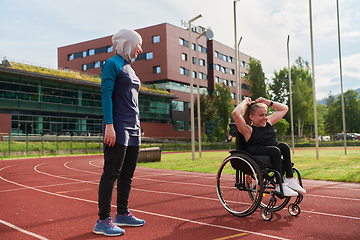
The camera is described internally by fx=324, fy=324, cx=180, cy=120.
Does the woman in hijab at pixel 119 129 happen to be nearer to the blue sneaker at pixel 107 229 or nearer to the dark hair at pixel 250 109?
the blue sneaker at pixel 107 229

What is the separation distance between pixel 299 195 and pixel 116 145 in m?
2.51

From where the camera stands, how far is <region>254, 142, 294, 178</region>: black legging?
4.16 meters

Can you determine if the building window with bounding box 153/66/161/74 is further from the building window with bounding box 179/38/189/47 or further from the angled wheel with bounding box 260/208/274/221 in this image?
the angled wheel with bounding box 260/208/274/221

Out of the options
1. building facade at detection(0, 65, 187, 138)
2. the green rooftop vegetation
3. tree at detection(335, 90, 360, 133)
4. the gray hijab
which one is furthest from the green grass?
tree at detection(335, 90, 360, 133)

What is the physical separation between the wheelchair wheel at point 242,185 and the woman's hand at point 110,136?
65.5 inches

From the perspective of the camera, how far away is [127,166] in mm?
3955

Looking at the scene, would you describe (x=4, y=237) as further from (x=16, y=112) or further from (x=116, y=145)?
(x=16, y=112)

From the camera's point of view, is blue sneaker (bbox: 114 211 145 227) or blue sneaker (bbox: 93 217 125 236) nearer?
blue sneaker (bbox: 93 217 125 236)

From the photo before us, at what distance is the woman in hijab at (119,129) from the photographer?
3.63m

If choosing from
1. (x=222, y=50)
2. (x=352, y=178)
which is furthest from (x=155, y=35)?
(x=352, y=178)

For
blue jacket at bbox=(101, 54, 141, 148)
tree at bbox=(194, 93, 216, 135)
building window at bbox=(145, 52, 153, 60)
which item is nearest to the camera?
blue jacket at bbox=(101, 54, 141, 148)

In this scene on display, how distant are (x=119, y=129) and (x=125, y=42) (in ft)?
3.56

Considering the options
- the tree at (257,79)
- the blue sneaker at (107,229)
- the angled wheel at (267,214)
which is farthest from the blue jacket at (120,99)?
the tree at (257,79)

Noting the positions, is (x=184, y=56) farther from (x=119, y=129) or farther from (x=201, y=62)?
(x=119, y=129)
